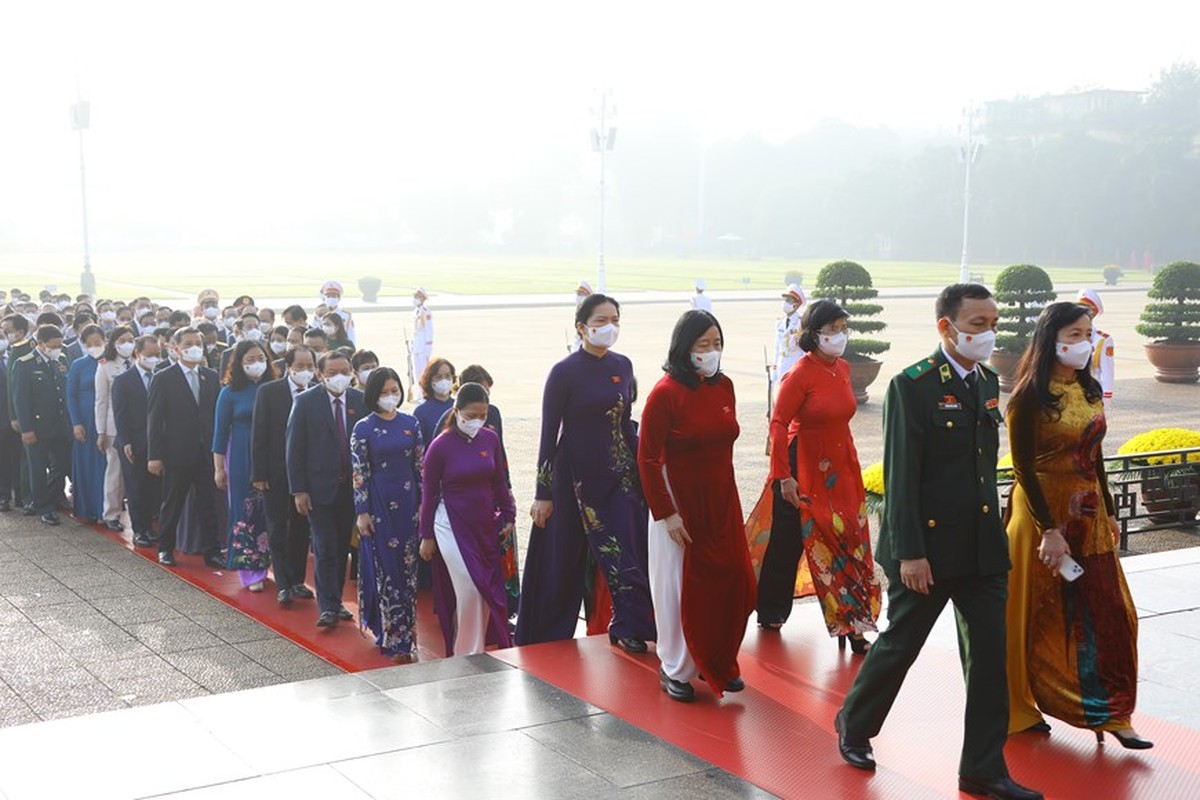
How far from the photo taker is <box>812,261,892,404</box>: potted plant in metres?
20.3

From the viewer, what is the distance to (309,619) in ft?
27.4

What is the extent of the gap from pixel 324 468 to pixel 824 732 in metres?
3.69

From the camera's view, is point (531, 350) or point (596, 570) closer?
point (596, 570)

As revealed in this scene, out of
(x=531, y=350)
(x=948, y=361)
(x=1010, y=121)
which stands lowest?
(x=531, y=350)

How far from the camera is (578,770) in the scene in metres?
4.93

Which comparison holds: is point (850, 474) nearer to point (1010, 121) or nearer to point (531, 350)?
point (531, 350)

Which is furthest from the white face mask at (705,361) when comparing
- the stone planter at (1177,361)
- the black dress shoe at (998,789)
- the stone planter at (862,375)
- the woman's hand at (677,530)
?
the stone planter at (1177,361)

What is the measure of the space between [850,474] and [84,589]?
5058 mm

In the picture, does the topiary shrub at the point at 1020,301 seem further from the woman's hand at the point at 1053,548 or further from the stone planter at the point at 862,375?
the woman's hand at the point at 1053,548

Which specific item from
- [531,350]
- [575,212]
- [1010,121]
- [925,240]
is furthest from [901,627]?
[575,212]

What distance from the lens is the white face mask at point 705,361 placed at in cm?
566

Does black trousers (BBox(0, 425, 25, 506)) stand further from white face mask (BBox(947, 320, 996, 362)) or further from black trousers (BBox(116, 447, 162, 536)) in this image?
white face mask (BBox(947, 320, 996, 362))

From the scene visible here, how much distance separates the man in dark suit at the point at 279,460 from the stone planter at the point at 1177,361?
18010 millimetres

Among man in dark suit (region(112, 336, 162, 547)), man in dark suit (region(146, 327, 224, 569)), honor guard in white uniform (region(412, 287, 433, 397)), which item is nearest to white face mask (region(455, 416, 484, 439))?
man in dark suit (region(146, 327, 224, 569))
